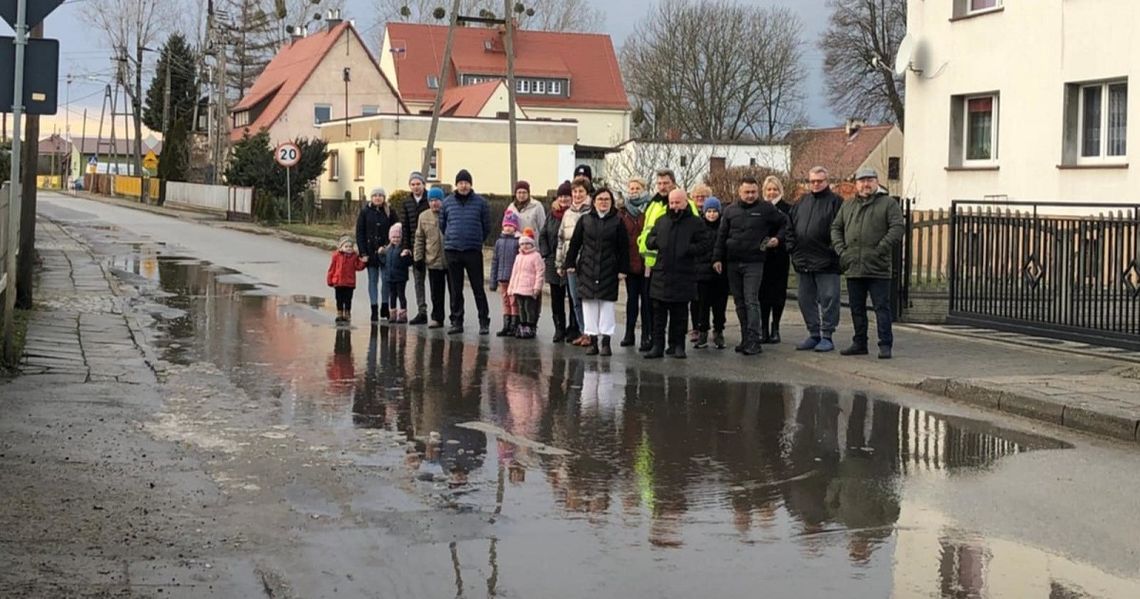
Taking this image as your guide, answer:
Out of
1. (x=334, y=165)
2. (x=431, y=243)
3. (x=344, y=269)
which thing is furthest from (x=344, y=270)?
(x=334, y=165)

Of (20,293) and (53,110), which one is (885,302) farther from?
(20,293)

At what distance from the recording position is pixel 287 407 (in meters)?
11.1

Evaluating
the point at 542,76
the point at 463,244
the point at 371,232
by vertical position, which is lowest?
the point at 463,244

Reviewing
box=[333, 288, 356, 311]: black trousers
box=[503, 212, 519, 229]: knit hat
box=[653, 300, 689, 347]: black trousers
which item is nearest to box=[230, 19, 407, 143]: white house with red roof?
box=[333, 288, 356, 311]: black trousers

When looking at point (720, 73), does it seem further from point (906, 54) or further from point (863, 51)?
point (906, 54)

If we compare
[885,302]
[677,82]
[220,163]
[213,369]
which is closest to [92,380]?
[213,369]

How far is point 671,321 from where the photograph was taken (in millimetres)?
14742

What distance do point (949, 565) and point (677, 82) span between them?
69.7 metres

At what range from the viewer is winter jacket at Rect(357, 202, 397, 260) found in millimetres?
18125

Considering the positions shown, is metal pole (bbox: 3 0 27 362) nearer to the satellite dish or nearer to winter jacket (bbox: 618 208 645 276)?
winter jacket (bbox: 618 208 645 276)

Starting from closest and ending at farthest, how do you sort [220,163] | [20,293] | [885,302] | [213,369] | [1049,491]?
[1049,491] < [213,369] < [885,302] < [20,293] < [220,163]

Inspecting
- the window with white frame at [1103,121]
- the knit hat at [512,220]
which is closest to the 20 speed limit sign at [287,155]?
the window with white frame at [1103,121]

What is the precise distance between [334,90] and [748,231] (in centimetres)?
6337

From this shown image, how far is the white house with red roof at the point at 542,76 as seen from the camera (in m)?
89.9
